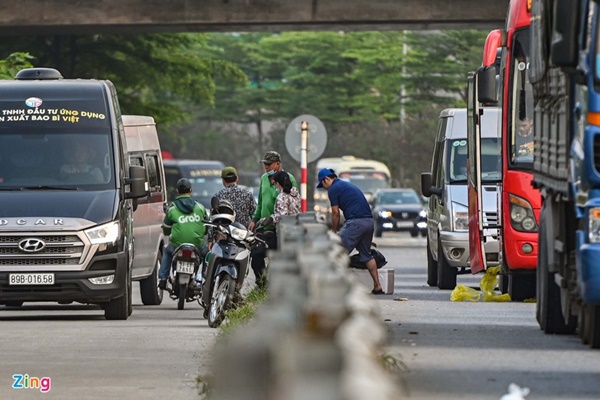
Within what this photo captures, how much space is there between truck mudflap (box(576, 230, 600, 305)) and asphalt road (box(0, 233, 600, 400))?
471 mm

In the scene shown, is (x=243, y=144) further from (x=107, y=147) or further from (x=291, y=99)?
(x=107, y=147)

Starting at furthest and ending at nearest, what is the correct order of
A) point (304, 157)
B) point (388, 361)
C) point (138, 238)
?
point (304, 157)
point (138, 238)
point (388, 361)

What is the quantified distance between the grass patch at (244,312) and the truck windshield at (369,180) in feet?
137

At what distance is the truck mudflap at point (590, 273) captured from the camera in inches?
486

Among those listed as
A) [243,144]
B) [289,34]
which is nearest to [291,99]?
[289,34]

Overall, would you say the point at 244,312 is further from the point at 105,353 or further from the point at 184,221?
the point at 184,221

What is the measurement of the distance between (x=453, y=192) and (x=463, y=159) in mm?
540

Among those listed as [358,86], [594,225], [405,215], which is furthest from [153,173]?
[358,86]

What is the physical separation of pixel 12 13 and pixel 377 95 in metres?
41.0

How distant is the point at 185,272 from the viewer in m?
21.3

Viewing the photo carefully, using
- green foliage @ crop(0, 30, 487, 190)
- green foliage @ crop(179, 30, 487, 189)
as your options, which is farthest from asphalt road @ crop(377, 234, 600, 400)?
green foliage @ crop(179, 30, 487, 189)

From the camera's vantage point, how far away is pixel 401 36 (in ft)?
252

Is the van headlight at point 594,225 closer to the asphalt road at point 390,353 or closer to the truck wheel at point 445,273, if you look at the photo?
the asphalt road at point 390,353

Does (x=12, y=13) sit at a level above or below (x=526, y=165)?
above
